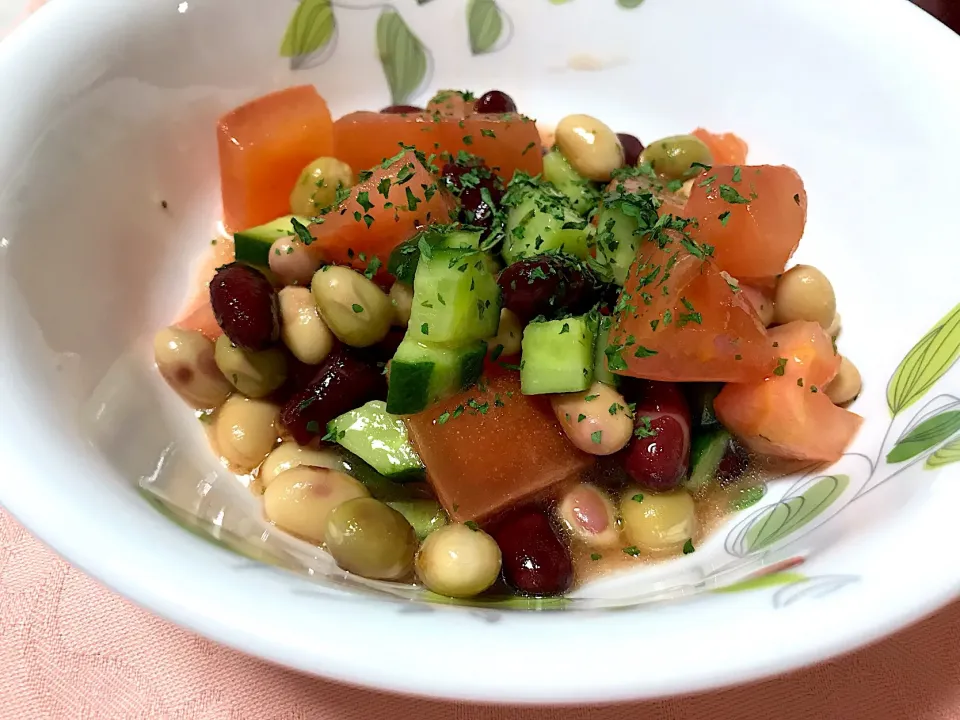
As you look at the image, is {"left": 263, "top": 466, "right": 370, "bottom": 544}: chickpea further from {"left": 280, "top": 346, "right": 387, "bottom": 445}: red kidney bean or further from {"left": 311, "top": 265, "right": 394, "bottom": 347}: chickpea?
{"left": 311, "top": 265, "right": 394, "bottom": 347}: chickpea

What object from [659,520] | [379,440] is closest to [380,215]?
[379,440]

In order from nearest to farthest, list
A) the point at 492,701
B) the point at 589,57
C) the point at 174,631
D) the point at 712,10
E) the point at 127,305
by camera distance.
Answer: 1. the point at 492,701
2. the point at 174,631
3. the point at 127,305
4. the point at 712,10
5. the point at 589,57

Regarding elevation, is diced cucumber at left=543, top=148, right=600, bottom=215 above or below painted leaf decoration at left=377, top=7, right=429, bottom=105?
below

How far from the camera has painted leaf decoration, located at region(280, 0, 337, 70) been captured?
5.96 ft

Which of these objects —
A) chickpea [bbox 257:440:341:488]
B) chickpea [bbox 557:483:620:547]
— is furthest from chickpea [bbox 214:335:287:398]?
chickpea [bbox 557:483:620:547]

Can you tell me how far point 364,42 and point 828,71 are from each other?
1120mm

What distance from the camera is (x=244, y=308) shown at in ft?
4.40

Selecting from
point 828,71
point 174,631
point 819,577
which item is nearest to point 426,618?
point 819,577

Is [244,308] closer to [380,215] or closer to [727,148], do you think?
[380,215]

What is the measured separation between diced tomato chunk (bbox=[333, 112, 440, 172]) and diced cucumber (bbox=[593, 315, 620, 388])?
1.87 feet

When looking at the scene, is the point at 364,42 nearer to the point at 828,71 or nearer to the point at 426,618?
the point at 828,71

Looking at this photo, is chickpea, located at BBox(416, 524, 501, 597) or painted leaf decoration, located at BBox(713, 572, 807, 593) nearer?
painted leaf decoration, located at BBox(713, 572, 807, 593)

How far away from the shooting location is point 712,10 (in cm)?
185

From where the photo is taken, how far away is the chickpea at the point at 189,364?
147cm
